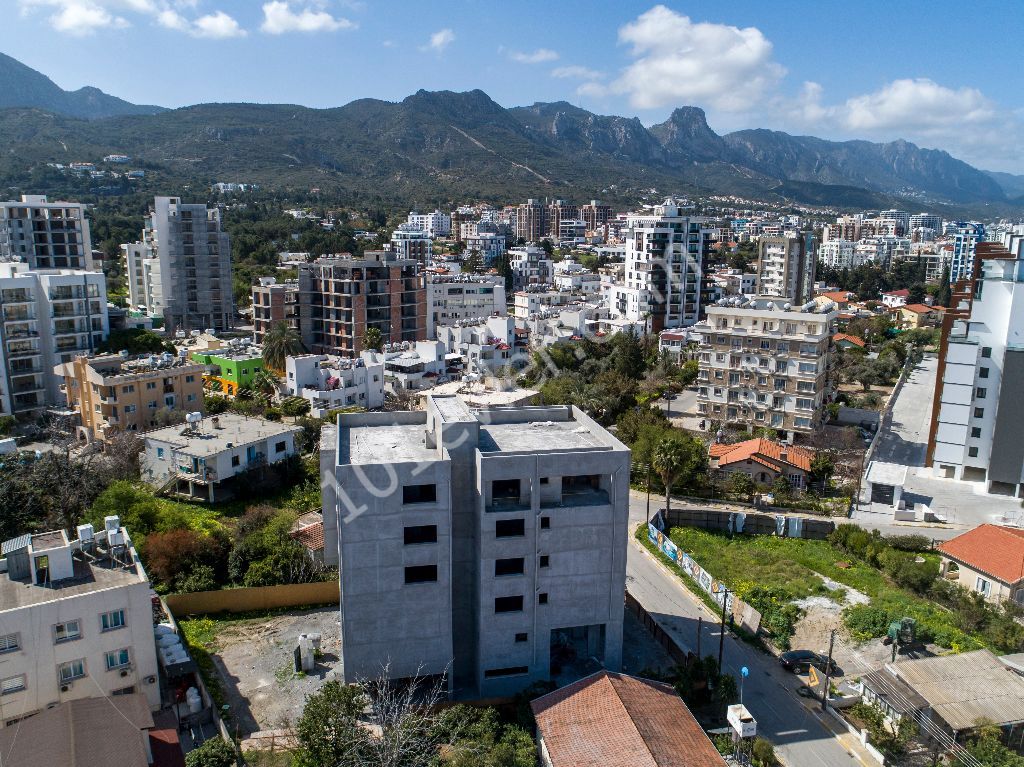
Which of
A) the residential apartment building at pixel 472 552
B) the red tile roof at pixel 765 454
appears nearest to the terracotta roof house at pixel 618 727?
the residential apartment building at pixel 472 552

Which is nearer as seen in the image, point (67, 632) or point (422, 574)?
point (67, 632)

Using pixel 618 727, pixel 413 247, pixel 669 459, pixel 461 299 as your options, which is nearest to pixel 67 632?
pixel 618 727

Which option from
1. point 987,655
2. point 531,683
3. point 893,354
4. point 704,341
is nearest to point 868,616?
point 987,655

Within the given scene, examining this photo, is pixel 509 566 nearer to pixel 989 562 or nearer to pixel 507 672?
pixel 507 672

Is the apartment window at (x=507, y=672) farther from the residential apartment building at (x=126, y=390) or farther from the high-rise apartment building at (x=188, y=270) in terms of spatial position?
the high-rise apartment building at (x=188, y=270)

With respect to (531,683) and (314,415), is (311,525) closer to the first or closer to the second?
(531,683)
